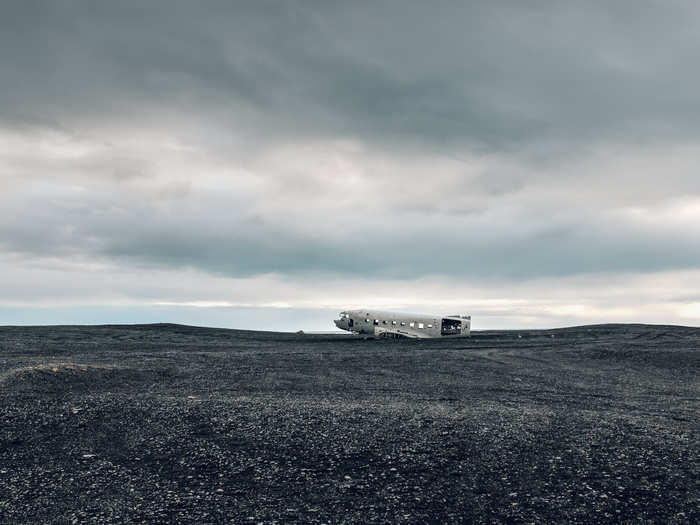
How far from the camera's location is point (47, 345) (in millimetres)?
44688

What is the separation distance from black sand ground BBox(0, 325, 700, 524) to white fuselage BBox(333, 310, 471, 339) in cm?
3292

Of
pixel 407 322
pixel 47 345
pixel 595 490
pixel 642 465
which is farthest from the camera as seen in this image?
pixel 407 322

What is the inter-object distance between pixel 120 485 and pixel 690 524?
1268cm

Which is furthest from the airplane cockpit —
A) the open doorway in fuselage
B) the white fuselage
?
the open doorway in fuselage

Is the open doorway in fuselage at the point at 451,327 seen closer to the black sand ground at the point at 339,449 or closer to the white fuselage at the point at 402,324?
the white fuselage at the point at 402,324

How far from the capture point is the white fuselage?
61438 mm

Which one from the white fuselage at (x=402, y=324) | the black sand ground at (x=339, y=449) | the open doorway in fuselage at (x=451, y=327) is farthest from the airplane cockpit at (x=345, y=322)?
the black sand ground at (x=339, y=449)

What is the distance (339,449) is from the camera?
47.0ft

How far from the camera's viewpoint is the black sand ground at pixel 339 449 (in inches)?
423

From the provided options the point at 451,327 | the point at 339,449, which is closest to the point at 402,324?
the point at 451,327

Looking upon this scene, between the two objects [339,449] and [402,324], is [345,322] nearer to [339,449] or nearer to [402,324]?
[402,324]

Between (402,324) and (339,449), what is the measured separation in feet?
157

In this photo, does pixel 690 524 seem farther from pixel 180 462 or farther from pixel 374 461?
pixel 180 462

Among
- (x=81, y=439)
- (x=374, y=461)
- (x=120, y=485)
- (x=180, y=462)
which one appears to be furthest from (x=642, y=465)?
(x=81, y=439)
